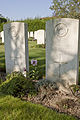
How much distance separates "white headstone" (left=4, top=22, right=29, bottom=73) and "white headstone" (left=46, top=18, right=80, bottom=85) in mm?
850

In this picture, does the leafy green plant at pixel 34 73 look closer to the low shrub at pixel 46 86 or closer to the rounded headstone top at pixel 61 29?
the low shrub at pixel 46 86

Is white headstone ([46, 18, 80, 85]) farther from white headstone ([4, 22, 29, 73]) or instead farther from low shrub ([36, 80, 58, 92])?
white headstone ([4, 22, 29, 73])

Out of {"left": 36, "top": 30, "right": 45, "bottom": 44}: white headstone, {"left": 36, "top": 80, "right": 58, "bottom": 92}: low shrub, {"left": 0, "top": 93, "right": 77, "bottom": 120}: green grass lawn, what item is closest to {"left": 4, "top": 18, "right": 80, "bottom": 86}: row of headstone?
{"left": 36, "top": 80, "right": 58, "bottom": 92}: low shrub

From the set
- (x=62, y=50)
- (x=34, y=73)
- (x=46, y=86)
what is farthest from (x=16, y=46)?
(x=46, y=86)

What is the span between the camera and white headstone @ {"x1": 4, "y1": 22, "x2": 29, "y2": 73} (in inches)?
151

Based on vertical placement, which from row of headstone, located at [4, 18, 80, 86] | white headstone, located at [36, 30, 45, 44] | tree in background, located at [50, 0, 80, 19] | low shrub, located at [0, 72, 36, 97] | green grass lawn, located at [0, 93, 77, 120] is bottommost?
green grass lawn, located at [0, 93, 77, 120]

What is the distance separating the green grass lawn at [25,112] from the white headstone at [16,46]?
63.5 inches

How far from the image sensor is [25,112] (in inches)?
88.0

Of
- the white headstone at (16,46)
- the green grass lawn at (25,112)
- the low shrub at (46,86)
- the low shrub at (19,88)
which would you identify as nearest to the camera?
the green grass lawn at (25,112)

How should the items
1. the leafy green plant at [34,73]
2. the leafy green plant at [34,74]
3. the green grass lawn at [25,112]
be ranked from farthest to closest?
the leafy green plant at [34,74]
the leafy green plant at [34,73]
the green grass lawn at [25,112]

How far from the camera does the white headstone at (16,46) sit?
3848 millimetres

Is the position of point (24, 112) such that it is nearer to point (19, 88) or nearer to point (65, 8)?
point (19, 88)

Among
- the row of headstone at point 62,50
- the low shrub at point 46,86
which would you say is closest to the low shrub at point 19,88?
the low shrub at point 46,86

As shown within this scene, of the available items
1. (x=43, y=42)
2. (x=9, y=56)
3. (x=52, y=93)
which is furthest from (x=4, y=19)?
(x=52, y=93)
